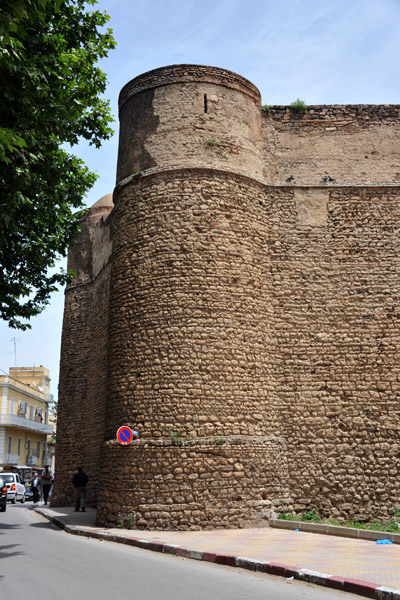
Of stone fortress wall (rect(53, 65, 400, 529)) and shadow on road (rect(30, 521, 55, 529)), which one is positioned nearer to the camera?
stone fortress wall (rect(53, 65, 400, 529))

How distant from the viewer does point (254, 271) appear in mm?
13047

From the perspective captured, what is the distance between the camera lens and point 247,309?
12594 millimetres

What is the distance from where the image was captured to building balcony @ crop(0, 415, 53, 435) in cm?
3912

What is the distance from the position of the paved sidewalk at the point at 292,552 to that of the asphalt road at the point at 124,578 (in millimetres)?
197

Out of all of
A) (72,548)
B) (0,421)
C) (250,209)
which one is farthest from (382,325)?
(0,421)

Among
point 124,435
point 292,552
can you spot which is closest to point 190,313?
point 124,435

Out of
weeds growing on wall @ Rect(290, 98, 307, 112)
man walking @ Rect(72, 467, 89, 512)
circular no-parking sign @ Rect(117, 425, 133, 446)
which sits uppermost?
weeds growing on wall @ Rect(290, 98, 307, 112)

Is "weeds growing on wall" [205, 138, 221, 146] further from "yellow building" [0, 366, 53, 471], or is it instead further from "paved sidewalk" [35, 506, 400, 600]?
"yellow building" [0, 366, 53, 471]

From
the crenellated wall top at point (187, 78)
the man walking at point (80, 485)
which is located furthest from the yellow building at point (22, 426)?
the crenellated wall top at point (187, 78)

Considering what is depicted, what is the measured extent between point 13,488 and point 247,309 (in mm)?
19166

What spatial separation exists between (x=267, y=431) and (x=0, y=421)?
3079 centimetres

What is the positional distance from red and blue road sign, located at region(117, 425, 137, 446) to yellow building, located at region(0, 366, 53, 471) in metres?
27.3

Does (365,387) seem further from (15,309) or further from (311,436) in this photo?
(15,309)

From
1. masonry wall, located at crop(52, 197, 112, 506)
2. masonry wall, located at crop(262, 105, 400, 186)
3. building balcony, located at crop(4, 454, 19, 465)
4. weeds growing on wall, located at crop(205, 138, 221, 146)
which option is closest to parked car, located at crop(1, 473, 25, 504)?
masonry wall, located at crop(52, 197, 112, 506)
